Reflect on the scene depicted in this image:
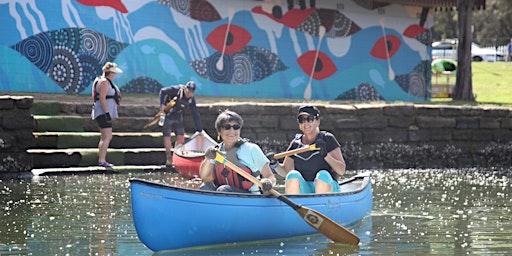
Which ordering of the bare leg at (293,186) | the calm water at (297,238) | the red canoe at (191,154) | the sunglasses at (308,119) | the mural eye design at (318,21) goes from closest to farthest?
1. the calm water at (297,238)
2. the bare leg at (293,186)
3. the sunglasses at (308,119)
4. the red canoe at (191,154)
5. the mural eye design at (318,21)

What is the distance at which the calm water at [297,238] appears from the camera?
9703 millimetres

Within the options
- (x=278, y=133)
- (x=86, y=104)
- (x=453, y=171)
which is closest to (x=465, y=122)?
(x=453, y=171)

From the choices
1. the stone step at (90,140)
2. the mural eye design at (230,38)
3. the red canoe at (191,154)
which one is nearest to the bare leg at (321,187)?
the red canoe at (191,154)

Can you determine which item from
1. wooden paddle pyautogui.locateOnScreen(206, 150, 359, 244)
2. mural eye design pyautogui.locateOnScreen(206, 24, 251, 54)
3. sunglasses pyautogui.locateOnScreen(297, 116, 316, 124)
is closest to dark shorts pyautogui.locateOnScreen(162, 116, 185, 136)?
mural eye design pyautogui.locateOnScreen(206, 24, 251, 54)

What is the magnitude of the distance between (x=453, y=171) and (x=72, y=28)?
8855mm

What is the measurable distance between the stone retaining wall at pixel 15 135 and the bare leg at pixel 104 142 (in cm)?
119

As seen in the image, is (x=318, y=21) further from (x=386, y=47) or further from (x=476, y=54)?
(x=476, y=54)

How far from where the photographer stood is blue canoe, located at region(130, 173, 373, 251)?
353 inches

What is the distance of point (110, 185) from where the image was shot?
1515 centimetres

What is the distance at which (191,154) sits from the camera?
1652 cm

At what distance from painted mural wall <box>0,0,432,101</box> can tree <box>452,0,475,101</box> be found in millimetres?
1213

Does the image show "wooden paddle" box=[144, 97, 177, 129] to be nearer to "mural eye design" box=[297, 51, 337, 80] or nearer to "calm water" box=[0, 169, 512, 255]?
"calm water" box=[0, 169, 512, 255]

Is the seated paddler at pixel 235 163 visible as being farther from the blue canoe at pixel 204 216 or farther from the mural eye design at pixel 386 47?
the mural eye design at pixel 386 47

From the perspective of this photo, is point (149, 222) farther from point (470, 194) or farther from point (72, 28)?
point (72, 28)
